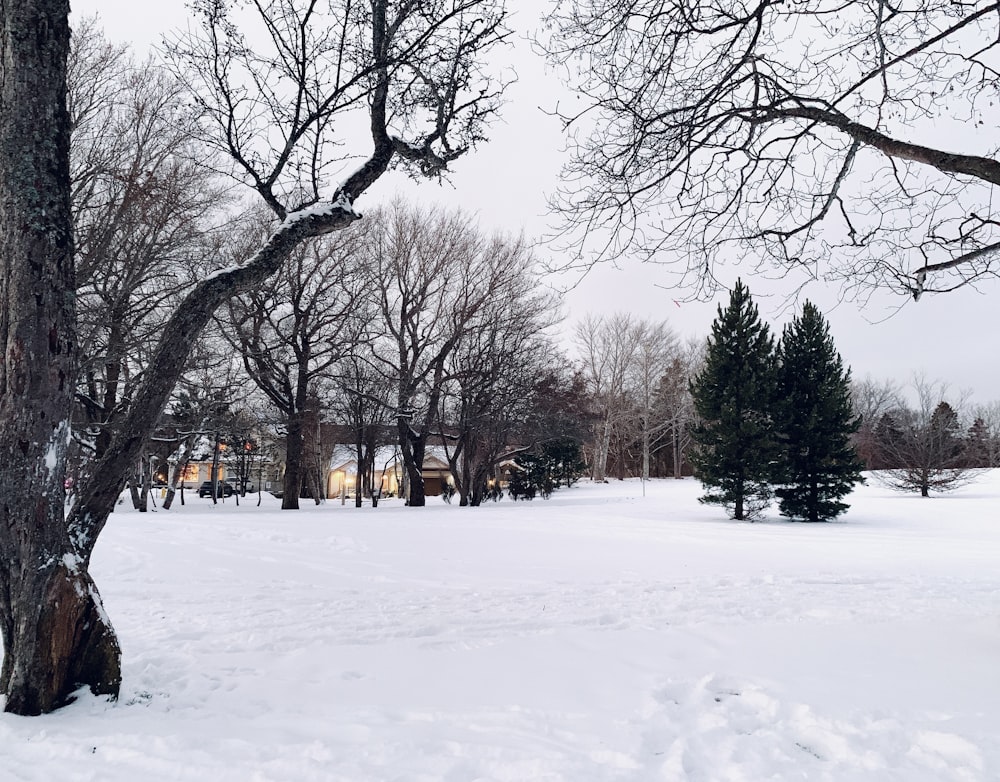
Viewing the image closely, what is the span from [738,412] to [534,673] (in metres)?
15.5

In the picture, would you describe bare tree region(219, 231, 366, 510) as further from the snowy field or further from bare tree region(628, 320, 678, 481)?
bare tree region(628, 320, 678, 481)

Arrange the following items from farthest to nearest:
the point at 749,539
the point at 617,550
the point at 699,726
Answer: the point at 749,539 → the point at 617,550 → the point at 699,726

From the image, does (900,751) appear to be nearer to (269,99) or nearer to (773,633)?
(773,633)

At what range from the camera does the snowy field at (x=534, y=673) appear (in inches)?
107

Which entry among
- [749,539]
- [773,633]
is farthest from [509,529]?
[773,633]

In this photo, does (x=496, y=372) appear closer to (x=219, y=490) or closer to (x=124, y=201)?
(x=124, y=201)

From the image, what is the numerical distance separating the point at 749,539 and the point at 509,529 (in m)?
5.05

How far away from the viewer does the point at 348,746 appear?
284 centimetres

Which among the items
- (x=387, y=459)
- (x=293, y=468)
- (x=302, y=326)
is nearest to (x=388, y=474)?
(x=387, y=459)

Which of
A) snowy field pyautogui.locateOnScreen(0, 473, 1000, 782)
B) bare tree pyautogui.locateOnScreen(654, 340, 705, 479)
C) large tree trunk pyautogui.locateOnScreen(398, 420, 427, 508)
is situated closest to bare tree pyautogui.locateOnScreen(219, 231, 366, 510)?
large tree trunk pyautogui.locateOnScreen(398, 420, 427, 508)

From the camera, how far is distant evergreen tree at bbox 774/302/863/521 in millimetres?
17484

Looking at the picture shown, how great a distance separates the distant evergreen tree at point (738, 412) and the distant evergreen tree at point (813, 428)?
2.14ft

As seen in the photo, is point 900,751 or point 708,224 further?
point 708,224

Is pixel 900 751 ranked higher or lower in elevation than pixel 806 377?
lower
